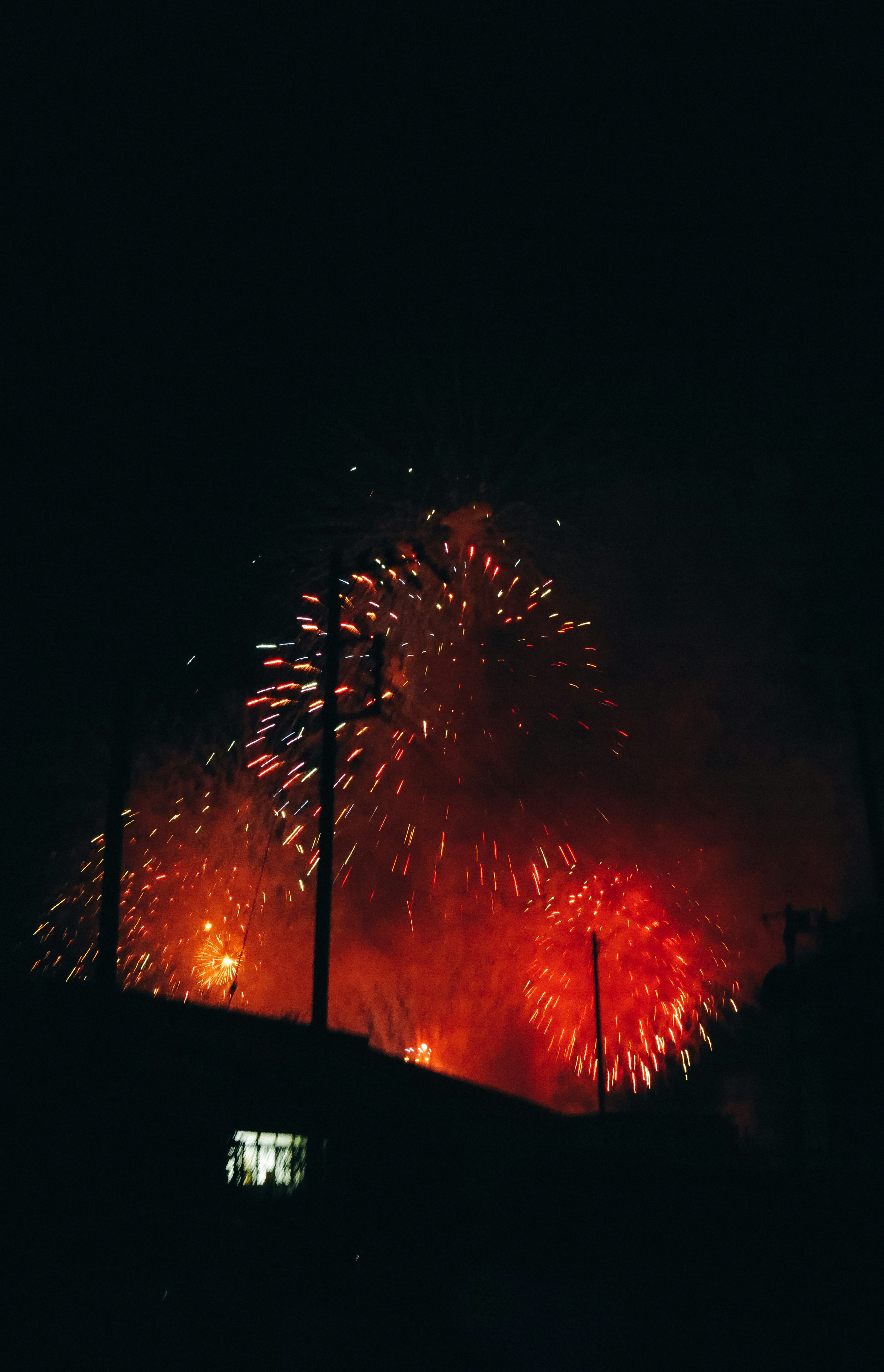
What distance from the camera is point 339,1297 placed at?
10258 millimetres

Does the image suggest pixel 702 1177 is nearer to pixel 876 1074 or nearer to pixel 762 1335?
pixel 762 1335

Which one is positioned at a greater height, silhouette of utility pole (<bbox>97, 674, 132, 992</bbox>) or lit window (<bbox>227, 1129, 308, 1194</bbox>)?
silhouette of utility pole (<bbox>97, 674, 132, 992</bbox>)

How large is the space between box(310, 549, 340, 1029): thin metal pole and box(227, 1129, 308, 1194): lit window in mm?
2964

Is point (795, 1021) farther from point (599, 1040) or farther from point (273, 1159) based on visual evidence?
point (273, 1159)

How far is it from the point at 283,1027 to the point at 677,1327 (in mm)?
11463

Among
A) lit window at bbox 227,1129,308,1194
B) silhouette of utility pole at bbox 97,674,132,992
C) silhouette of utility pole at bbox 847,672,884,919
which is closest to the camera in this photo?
silhouette of utility pole at bbox 97,674,132,992

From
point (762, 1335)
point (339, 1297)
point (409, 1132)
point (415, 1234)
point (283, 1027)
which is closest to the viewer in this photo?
point (762, 1335)

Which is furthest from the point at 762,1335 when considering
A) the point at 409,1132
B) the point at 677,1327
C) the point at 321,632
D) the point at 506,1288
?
the point at 321,632

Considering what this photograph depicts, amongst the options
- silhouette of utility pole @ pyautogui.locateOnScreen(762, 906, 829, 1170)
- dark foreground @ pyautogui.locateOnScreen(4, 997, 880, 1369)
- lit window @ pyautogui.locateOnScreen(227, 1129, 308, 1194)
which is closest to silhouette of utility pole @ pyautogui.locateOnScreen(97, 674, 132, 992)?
dark foreground @ pyautogui.locateOnScreen(4, 997, 880, 1369)

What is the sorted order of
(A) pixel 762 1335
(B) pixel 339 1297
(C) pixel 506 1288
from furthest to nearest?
(C) pixel 506 1288, (B) pixel 339 1297, (A) pixel 762 1335

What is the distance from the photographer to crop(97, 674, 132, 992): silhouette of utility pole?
12.4 m

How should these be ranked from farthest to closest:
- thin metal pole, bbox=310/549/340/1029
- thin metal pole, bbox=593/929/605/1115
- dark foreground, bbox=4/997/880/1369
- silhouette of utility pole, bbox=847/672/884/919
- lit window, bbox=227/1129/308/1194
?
thin metal pole, bbox=593/929/605/1115 → silhouette of utility pole, bbox=847/672/884/919 → lit window, bbox=227/1129/308/1194 → thin metal pole, bbox=310/549/340/1029 → dark foreground, bbox=4/997/880/1369

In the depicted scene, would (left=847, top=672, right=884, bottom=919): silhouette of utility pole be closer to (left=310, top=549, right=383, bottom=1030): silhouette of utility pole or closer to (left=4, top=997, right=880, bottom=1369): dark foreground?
(left=4, top=997, right=880, bottom=1369): dark foreground

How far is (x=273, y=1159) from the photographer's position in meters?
15.3
